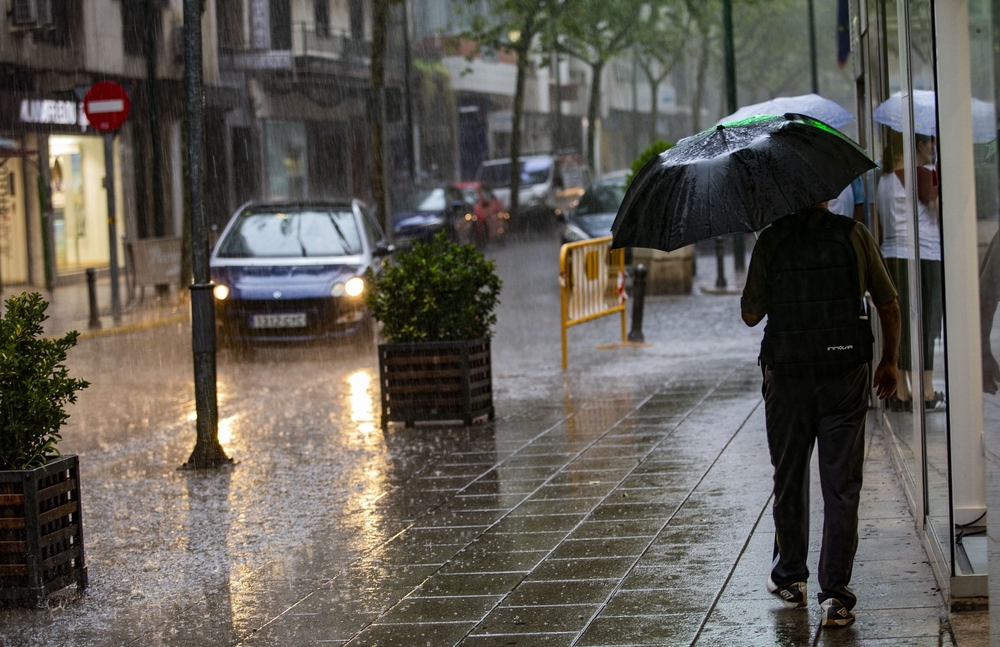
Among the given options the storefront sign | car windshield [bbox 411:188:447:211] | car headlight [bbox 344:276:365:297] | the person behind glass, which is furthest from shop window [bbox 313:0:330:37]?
the person behind glass

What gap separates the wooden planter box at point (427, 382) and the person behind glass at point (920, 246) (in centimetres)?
327

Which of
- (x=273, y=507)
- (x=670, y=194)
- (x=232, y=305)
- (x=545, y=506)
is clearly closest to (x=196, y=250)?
(x=273, y=507)

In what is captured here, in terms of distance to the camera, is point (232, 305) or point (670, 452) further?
point (232, 305)

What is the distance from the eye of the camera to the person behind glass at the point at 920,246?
5.81 m

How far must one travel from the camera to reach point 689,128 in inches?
3484

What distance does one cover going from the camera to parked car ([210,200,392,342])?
15.3m

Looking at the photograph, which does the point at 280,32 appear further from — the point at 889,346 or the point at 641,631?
the point at 641,631

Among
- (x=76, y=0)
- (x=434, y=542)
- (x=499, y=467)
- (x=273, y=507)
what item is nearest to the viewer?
(x=434, y=542)

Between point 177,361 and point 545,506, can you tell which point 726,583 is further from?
point 177,361

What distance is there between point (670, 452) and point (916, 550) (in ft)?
8.87

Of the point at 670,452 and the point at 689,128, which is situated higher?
the point at 689,128

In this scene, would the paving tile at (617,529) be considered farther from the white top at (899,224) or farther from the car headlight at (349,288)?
the car headlight at (349,288)

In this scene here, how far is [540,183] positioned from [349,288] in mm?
27610

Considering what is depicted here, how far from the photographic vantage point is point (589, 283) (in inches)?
562
